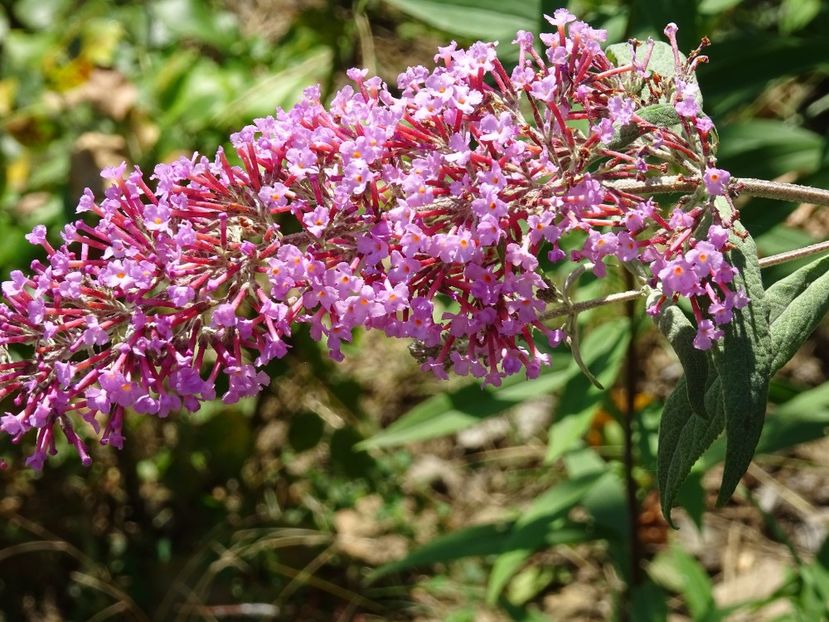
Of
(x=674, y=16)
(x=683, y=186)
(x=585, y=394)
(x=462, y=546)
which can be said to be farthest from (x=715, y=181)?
(x=462, y=546)

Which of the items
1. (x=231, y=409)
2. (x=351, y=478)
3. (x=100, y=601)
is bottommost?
(x=100, y=601)

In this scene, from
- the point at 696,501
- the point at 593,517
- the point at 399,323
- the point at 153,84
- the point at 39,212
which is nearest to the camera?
the point at 399,323

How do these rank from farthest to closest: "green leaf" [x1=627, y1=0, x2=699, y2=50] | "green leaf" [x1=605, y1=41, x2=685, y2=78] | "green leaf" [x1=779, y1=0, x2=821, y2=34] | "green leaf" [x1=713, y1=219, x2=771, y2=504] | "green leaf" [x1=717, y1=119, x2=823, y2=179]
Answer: "green leaf" [x1=779, y1=0, x2=821, y2=34] → "green leaf" [x1=717, y1=119, x2=823, y2=179] → "green leaf" [x1=627, y1=0, x2=699, y2=50] → "green leaf" [x1=605, y1=41, x2=685, y2=78] → "green leaf" [x1=713, y1=219, x2=771, y2=504]

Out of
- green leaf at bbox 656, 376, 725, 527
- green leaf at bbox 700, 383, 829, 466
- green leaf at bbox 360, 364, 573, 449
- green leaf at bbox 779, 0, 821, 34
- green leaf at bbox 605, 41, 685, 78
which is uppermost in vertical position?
green leaf at bbox 605, 41, 685, 78

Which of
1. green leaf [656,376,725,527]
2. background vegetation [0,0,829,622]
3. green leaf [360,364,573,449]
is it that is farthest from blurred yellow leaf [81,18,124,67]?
green leaf [656,376,725,527]

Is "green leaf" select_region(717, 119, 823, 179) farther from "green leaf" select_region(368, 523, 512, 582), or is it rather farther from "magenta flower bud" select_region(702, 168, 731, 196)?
"magenta flower bud" select_region(702, 168, 731, 196)

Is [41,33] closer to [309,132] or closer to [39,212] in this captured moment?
[39,212]

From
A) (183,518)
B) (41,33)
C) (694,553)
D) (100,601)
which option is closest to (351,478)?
(183,518)
